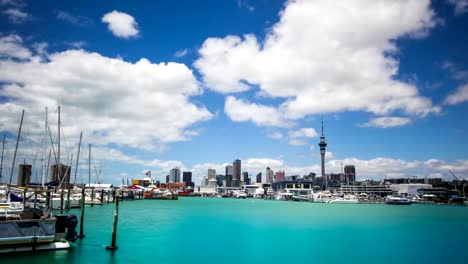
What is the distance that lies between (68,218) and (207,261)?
16.0 metres

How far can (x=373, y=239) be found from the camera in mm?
53031

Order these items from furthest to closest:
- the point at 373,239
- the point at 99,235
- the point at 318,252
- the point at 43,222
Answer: the point at 373,239 < the point at 99,235 < the point at 318,252 < the point at 43,222

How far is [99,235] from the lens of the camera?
49.4 meters

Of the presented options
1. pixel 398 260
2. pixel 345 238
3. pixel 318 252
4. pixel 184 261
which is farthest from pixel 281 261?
pixel 345 238

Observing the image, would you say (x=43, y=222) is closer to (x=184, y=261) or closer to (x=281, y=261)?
(x=184, y=261)

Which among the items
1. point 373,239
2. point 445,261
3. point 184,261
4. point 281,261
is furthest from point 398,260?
point 184,261

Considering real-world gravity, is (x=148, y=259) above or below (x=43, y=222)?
below

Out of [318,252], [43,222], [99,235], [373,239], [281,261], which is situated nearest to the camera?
[43,222]

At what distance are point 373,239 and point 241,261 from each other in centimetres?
2786

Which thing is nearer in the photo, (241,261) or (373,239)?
(241,261)

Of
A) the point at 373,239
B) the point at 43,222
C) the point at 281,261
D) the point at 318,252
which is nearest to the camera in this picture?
the point at 43,222

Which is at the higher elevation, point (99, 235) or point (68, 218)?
point (68, 218)

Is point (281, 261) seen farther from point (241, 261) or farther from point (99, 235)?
point (99, 235)

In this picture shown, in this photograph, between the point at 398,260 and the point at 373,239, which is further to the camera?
the point at 373,239
